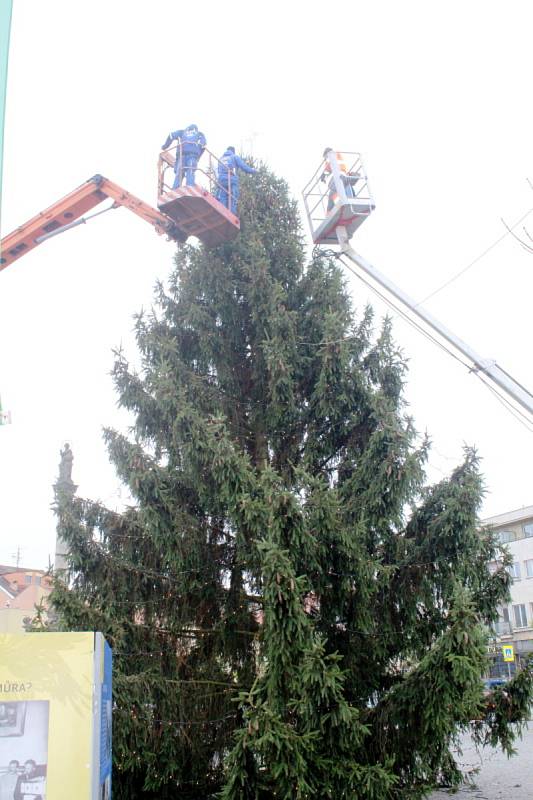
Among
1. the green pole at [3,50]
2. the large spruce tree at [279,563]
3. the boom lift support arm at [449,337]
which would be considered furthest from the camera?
the boom lift support arm at [449,337]

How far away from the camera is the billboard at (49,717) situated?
511 centimetres

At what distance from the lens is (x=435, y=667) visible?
795cm

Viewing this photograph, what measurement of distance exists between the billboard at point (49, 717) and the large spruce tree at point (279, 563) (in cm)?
281

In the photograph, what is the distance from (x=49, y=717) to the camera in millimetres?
5199

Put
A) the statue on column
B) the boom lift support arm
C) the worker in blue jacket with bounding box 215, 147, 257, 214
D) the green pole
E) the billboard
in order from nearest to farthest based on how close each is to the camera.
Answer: the billboard → the green pole → the boom lift support arm → the worker in blue jacket with bounding box 215, 147, 257, 214 → the statue on column

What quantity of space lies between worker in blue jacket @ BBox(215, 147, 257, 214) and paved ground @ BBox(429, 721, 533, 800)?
9719 mm

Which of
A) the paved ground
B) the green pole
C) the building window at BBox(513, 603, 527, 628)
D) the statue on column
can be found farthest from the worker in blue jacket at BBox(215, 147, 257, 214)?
the building window at BBox(513, 603, 527, 628)

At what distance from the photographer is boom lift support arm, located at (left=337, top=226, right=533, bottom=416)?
984 centimetres

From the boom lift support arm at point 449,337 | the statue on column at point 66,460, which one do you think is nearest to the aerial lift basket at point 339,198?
the boom lift support arm at point 449,337

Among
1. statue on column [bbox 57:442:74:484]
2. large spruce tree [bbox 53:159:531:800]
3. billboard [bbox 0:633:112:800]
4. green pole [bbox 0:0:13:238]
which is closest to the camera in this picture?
billboard [bbox 0:633:112:800]

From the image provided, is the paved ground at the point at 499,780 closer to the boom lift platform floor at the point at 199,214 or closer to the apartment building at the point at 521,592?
the boom lift platform floor at the point at 199,214

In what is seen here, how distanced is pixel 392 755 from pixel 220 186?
875cm

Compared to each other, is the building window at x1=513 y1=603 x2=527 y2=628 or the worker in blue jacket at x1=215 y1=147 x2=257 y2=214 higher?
the worker in blue jacket at x1=215 y1=147 x2=257 y2=214

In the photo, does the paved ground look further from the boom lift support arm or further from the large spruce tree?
the boom lift support arm
